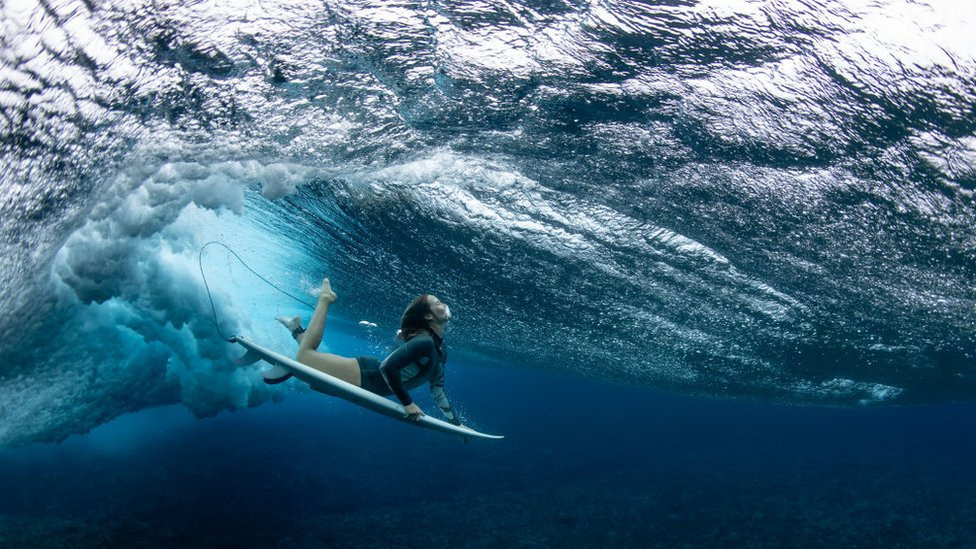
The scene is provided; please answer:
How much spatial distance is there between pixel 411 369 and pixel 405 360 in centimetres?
59

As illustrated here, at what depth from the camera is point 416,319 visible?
5203 mm

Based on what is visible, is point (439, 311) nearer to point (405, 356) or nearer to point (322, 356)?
point (405, 356)

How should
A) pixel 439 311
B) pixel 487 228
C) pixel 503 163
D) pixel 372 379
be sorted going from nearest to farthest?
pixel 439 311 < pixel 372 379 < pixel 503 163 < pixel 487 228

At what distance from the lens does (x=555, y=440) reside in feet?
97.6

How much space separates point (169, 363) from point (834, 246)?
1964 cm

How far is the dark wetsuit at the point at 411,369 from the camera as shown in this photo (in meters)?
4.87

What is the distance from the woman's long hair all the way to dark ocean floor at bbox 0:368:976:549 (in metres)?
7.38

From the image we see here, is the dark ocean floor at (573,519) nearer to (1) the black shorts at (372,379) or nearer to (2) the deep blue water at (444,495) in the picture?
(2) the deep blue water at (444,495)

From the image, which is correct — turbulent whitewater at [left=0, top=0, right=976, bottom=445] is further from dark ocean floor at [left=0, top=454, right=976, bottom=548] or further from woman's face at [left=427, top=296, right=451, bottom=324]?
dark ocean floor at [left=0, top=454, right=976, bottom=548]

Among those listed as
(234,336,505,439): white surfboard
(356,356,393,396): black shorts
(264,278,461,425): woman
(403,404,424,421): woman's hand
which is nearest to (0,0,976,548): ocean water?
(264,278,461,425): woman

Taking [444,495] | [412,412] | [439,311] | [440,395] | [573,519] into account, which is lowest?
[444,495]

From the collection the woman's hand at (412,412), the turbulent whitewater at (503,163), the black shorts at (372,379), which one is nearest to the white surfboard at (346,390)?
the woman's hand at (412,412)

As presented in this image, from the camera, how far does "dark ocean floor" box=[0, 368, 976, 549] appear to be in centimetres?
1077

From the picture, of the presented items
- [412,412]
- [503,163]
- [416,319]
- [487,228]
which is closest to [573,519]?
[487,228]
